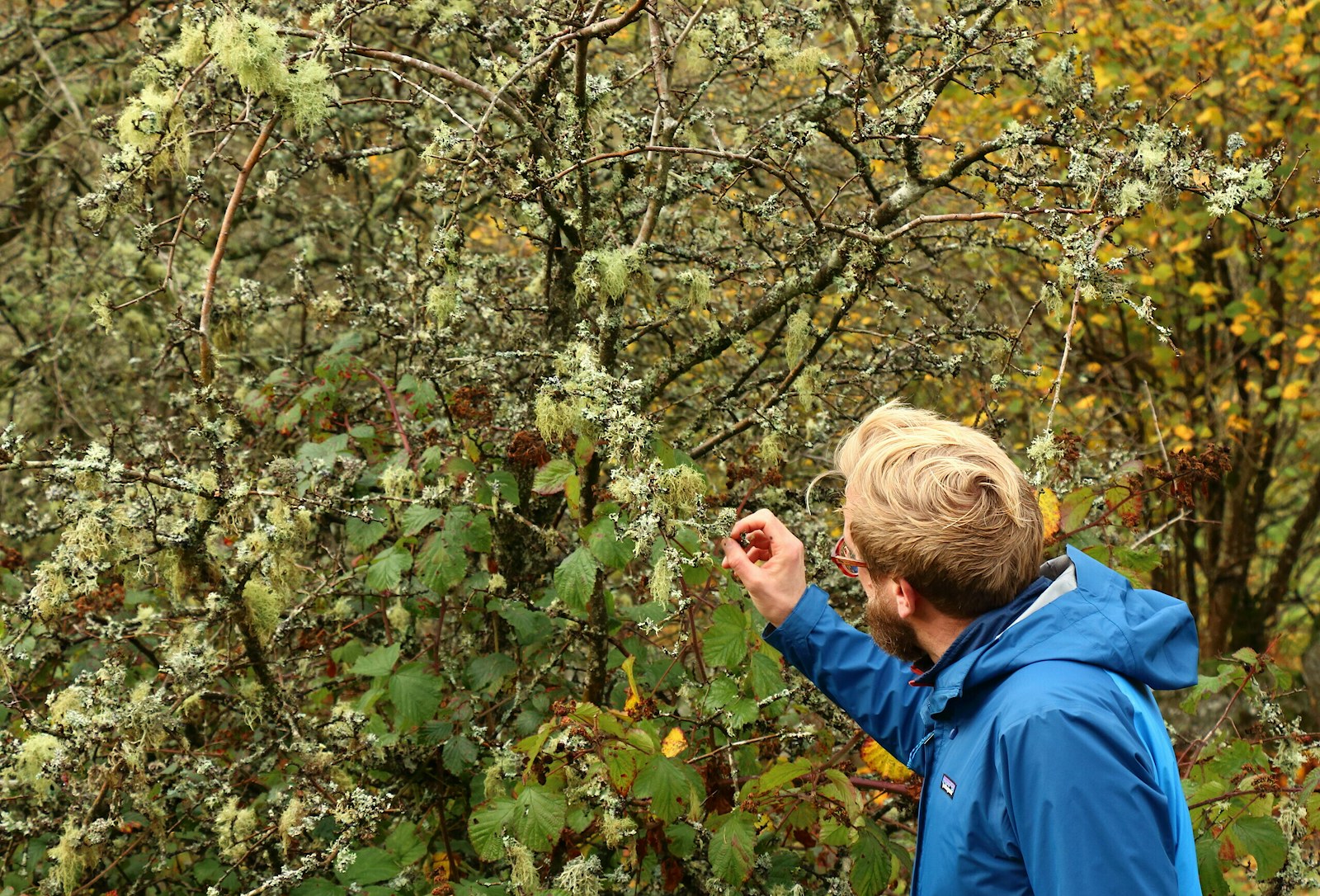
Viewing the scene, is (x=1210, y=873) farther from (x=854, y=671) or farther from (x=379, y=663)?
(x=379, y=663)

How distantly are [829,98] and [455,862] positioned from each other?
2508 millimetres

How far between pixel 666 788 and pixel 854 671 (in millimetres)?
510

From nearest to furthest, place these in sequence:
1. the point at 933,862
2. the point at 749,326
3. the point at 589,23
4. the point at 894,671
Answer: the point at 933,862 < the point at 894,671 < the point at 589,23 < the point at 749,326

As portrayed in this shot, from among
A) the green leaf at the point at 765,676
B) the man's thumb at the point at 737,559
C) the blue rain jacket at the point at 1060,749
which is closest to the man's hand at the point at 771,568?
the man's thumb at the point at 737,559

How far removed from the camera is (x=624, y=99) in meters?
4.31

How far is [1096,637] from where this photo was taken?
165 cm

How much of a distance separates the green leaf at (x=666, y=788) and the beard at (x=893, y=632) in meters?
0.61

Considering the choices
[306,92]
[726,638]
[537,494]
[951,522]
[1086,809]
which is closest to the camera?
[1086,809]

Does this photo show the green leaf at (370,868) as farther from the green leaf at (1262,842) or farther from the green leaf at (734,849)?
the green leaf at (1262,842)

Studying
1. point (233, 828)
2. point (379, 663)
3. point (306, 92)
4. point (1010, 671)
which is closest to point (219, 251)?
point (306, 92)

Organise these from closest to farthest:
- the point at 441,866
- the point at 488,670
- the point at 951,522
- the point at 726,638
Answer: the point at 951,522 → the point at 726,638 → the point at 441,866 → the point at 488,670

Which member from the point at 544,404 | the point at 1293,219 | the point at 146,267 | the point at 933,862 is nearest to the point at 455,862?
the point at 544,404

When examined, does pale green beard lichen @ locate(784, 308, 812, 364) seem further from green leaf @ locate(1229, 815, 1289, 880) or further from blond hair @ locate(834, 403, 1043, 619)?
green leaf @ locate(1229, 815, 1289, 880)

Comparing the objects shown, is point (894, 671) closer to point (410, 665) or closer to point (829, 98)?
point (410, 665)
